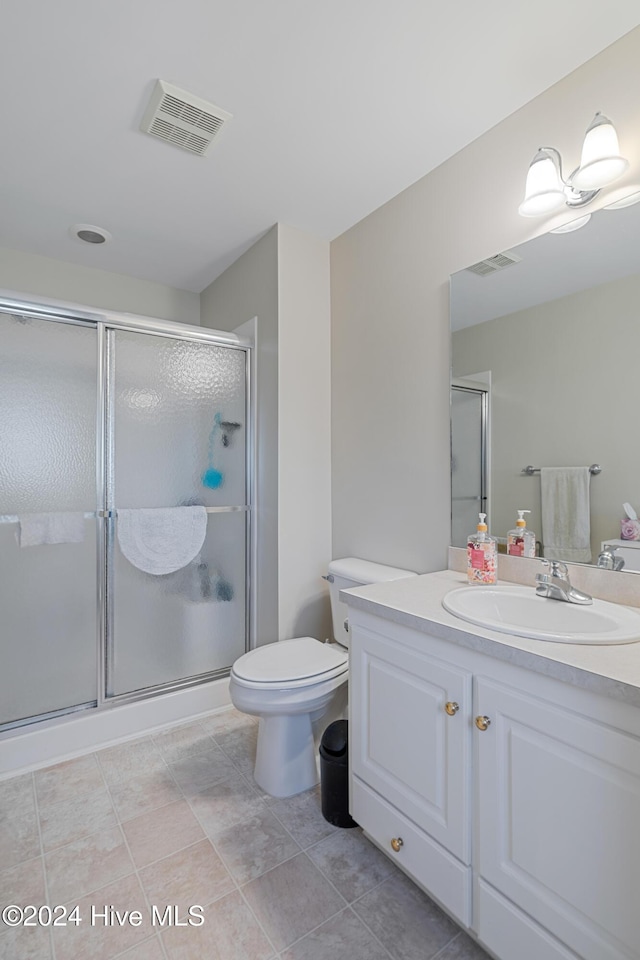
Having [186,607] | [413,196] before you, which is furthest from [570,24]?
[186,607]

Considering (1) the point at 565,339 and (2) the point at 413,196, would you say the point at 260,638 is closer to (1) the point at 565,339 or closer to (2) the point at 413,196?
(1) the point at 565,339

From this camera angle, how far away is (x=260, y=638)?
248 cm

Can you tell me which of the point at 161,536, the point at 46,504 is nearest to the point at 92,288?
the point at 46,504

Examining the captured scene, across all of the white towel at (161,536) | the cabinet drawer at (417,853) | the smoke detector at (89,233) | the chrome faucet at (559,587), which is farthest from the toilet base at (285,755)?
the smoke detector at (89,233)

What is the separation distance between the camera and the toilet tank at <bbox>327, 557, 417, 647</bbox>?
6.47 feet

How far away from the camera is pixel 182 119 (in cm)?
163

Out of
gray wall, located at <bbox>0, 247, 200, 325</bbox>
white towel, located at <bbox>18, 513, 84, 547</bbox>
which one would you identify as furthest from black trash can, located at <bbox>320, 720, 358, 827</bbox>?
gray wall, located at <bbox>0, 247, 200, 325</bbox>

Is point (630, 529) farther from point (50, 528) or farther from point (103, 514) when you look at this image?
point (50, 528)

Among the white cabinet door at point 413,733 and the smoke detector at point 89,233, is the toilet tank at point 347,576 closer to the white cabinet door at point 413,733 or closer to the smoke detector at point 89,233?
the white cabinet door at point 413,733

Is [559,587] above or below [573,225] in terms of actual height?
below

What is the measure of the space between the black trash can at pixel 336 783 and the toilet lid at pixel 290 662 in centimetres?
24

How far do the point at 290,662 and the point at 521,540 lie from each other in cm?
95

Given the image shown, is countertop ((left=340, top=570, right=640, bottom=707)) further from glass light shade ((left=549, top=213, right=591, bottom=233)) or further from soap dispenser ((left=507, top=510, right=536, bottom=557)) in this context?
glass light shade ((left=549, top=213, right=591, bottom=233))

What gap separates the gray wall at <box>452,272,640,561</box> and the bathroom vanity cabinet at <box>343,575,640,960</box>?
22.2 inches
